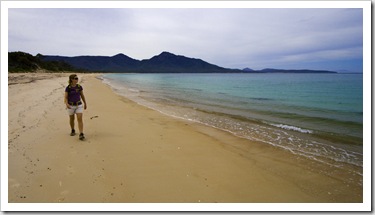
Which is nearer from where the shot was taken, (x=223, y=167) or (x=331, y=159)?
(x=223, y=167)

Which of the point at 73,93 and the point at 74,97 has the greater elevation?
the point at 73,93

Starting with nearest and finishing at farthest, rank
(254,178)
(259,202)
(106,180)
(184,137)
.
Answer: (259,202) < (106,180) < (254,178) < (184,137)

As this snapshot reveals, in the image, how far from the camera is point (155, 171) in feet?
15.3

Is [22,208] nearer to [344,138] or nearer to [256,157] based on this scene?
[256,157]

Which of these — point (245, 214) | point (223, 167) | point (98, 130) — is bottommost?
point (245, 214)

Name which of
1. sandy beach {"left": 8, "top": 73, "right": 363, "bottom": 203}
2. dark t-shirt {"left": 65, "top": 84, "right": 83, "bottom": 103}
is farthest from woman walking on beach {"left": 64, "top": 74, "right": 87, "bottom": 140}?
sandy beach {"left": 8, "top": 73, "right": 363, "bottom": 203}

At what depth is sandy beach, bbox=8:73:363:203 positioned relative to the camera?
387 centimetres

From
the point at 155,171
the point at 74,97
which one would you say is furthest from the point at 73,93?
the point at 155,171

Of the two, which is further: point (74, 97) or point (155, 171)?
point (74, 97)

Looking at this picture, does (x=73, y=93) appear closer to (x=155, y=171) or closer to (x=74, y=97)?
(x=74, y=97)

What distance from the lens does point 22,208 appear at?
3.63 meters

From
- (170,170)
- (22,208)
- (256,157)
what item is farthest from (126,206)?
(256,157)

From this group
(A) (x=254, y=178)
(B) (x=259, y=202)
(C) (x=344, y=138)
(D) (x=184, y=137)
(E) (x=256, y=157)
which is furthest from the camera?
(C) (x=344, y=138)

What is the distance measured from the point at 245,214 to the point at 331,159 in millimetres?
3886
